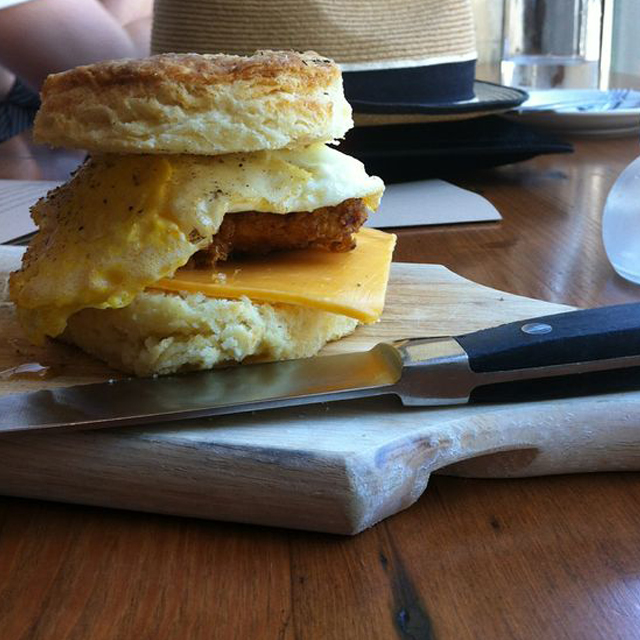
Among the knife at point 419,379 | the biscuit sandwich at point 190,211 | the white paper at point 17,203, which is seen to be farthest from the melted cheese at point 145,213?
the white paper at point 17,203

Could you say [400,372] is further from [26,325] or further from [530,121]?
[530,121]

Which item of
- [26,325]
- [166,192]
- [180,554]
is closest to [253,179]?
[166,192]

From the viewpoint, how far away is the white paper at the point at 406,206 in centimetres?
184

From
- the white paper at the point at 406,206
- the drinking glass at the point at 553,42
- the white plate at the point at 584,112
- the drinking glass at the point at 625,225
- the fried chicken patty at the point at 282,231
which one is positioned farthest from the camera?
the drinking glass at the point at 553,42

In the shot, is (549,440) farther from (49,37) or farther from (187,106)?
(49,37)

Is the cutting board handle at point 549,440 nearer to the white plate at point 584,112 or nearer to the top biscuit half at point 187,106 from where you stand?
the top biscuit half at point 187,106

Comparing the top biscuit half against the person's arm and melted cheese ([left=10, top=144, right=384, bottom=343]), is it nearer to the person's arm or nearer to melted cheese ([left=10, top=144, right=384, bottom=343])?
melted cheese ([left=10, top=144, right=384, bottom=343])

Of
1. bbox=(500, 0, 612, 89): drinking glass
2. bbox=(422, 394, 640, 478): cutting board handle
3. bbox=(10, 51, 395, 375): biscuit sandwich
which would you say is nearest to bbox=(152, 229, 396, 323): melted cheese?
bbox=(10, 51, 395, 375): biscuit sandwich

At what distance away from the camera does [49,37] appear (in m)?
3.59

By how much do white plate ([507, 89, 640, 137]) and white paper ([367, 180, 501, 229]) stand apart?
0.70m

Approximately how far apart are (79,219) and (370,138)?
121 cm

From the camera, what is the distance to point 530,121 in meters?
2.75

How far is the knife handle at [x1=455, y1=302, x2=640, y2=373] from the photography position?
0.88 m

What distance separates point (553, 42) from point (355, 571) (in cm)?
294
